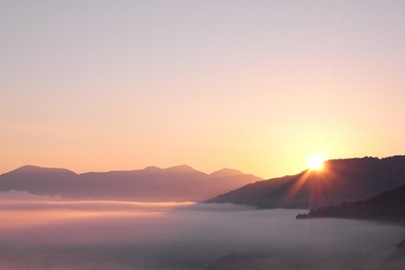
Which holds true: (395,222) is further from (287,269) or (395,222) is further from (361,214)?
(287,269)

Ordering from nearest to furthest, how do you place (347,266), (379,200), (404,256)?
(404,256) → (347,266) → (379,200)

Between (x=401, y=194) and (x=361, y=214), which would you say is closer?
(x=401, y=194)

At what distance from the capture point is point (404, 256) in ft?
438

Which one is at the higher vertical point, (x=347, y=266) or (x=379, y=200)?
(x=379, y=200)

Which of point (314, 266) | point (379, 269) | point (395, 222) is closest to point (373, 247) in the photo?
point (395, 222)

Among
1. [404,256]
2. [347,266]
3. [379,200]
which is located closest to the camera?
[404,256]

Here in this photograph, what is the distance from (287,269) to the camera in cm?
19700

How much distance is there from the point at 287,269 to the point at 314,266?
9.01 meters

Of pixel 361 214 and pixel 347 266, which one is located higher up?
pixel 361 214

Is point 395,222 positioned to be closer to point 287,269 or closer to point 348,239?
point 348,239

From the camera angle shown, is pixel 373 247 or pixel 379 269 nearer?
pixel 379 269

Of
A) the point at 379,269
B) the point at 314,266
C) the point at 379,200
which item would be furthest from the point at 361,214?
the point at 379,269

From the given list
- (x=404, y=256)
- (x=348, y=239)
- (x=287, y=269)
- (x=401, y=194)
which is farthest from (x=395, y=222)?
(x=404, y=256)

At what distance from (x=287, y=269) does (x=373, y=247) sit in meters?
28.9
